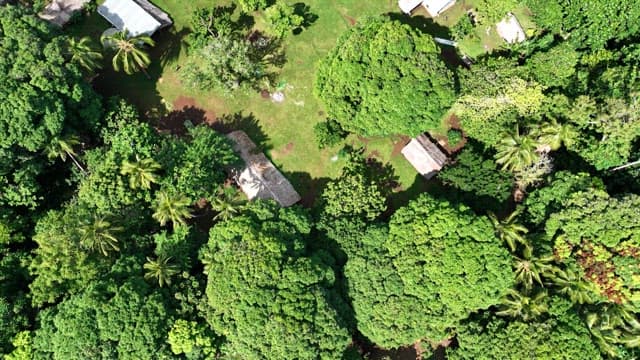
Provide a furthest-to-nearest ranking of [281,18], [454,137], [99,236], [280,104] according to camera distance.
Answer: [280,104] < [454,137] < [281,18] < [99,236]

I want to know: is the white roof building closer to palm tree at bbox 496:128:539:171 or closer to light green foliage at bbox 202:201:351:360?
palm tree at bbox 496:128:539:171

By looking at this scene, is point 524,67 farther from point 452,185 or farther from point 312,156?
point 312,156

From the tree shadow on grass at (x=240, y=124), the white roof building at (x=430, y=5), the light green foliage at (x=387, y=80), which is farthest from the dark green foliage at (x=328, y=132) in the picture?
the white roof building at (x=430, y=5)

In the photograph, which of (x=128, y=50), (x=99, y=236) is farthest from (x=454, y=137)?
(x=99, y=236)

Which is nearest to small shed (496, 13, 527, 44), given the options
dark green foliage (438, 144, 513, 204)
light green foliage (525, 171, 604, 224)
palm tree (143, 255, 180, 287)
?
dark green foliage (438, 144, 513, 204)

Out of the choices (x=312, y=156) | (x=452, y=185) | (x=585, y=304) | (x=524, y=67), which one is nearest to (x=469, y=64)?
(x=524, y=67)

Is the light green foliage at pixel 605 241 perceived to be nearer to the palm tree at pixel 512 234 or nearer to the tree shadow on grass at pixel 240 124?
the palm tree at pixel 512 234

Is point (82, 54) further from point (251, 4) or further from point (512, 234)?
point (512, 234)
